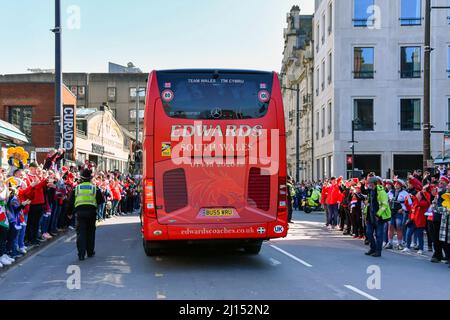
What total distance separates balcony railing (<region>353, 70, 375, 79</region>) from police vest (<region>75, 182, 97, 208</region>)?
29.8 metres

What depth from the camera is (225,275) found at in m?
9.85

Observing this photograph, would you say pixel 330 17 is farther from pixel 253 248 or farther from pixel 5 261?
pixel 5 261

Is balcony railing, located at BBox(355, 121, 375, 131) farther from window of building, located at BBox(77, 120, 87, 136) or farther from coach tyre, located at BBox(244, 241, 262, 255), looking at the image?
coach tyre, located at BBox(244, 241, 262, 255)

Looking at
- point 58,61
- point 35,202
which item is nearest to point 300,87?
point 58,61

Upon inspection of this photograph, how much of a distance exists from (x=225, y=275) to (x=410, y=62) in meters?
32.5

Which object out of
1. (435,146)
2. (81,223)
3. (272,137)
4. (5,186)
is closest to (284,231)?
(272,137)

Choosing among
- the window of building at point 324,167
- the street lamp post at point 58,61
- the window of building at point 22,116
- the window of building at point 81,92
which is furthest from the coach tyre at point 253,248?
the window of building at point 81,92

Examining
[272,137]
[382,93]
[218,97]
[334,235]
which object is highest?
[382,93]

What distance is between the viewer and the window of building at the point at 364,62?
38531 millimetres

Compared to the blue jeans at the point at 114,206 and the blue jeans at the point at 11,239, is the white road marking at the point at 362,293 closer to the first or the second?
the blue jeans at the point at 11,239

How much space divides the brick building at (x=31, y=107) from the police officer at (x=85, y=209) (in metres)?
26.2

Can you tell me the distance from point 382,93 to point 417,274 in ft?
97.2

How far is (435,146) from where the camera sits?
37.3m
